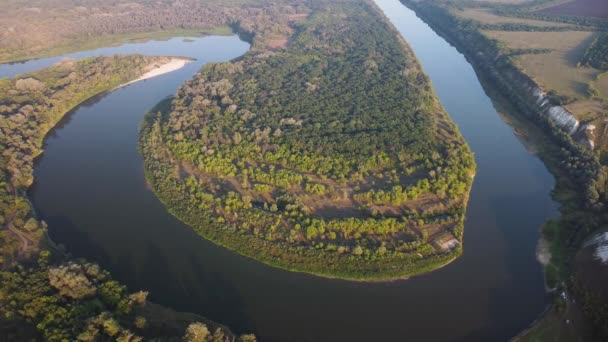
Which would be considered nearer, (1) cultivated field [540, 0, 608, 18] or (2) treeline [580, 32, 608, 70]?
(2) treeline [580, 32, 608, 70]

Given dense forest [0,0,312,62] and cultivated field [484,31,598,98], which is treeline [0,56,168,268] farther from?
cultivated field [484,31,598,98]

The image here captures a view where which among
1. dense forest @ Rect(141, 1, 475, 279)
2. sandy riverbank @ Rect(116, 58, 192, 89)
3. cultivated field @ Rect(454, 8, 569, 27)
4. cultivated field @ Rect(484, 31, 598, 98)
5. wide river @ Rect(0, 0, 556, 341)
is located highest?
cultivated field @ Rect(454, 8, 569, 27)

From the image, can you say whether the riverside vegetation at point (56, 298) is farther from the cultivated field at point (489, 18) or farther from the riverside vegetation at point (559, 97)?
the cultivated field at point (489, 18)

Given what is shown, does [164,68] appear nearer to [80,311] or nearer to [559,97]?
[80,311]

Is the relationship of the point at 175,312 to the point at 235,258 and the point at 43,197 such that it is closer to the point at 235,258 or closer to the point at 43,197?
the point at 235,258

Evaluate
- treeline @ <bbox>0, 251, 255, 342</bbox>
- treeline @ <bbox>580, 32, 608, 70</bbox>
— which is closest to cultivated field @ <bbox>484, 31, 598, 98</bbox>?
treeline @ <bbox>580, 32, 608, 70</bbox>

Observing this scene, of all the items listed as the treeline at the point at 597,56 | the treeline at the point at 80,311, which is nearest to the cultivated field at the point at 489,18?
the treeline at the point at 597,56
